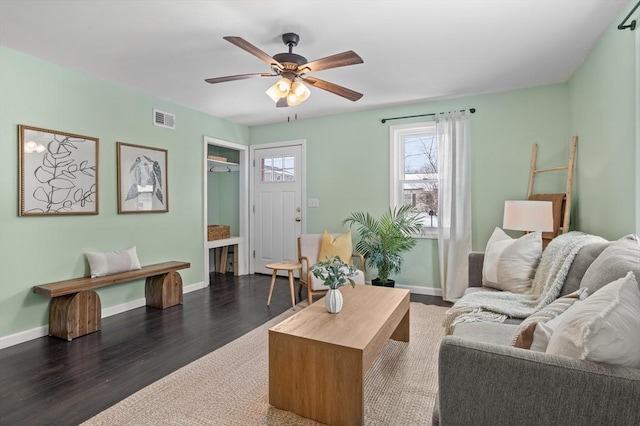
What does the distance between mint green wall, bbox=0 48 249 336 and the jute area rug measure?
70.2 inches

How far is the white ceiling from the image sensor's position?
2229 millimetres

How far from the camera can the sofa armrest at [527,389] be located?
943mm

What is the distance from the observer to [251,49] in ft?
7.13

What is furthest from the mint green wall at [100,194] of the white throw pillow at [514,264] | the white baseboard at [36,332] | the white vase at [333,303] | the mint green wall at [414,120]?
the white throw pillow at [514,264]

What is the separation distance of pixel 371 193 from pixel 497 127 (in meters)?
1.72

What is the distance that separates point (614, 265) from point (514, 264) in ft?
3.57

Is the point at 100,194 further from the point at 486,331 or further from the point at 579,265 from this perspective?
the point at 579,265

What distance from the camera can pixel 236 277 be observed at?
17.5 feet

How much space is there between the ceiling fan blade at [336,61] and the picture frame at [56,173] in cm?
243

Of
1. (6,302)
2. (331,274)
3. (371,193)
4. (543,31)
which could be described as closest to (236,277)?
(371,193)

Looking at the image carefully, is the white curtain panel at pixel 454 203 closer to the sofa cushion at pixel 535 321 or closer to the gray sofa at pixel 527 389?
the sofa cushion at pixel 535 321

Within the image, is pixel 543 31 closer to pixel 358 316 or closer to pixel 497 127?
pixel 497 127

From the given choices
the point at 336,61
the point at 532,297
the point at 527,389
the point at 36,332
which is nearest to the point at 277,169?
the point at 336,61

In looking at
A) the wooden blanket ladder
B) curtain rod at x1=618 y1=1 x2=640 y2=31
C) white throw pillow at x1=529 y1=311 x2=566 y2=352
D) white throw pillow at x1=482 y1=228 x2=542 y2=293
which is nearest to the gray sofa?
white throw pillow at x1=529 y1=311 x2=566 y2=352
